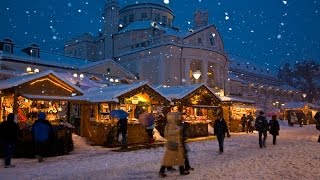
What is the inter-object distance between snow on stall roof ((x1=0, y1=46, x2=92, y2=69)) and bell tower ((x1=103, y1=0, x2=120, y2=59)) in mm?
10494

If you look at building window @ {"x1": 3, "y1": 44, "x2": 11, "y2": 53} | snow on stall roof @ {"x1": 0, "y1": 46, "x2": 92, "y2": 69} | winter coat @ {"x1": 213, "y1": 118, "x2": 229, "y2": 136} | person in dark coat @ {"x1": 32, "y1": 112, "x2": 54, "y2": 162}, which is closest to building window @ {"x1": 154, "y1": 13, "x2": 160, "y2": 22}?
snow on stall roof @ {"x1": 0, "y1": 46, "x2": 92, "y2": 69}

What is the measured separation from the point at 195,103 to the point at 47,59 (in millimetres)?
19831

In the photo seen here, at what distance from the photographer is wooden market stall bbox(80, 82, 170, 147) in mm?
18106

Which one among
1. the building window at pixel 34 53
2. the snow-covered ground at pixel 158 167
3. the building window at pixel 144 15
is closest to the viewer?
the snow-covered ground at pixel 158 167

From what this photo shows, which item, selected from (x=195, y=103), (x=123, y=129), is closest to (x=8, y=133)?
(x=123, y=129)

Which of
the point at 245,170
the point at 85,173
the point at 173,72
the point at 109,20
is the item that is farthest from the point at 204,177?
the point at 109,20

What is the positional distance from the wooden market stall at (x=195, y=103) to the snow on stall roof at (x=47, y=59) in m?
13.8

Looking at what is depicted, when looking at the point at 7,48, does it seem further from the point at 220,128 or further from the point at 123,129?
the point at 220,128

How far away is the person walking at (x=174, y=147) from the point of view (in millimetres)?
8953

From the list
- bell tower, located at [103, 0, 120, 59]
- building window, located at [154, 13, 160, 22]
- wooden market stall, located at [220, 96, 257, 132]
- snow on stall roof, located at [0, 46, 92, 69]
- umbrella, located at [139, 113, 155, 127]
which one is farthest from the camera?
building window, located at [154, 13, 160, 22]

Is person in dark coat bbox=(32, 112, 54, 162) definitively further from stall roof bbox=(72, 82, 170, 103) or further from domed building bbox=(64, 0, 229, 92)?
domed building bbox=(64, 0, 229, 92)

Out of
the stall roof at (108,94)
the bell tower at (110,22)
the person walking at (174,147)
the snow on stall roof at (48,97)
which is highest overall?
the bell tower at (110,22)

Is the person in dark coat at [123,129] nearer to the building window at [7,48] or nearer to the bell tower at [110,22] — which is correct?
the building window at [7,48]

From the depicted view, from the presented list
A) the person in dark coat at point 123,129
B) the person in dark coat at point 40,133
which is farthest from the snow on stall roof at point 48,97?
the person in dark coat at point 40,133
